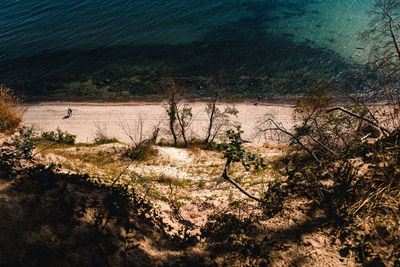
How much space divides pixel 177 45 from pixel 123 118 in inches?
746

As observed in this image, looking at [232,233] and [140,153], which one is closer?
[232,233]

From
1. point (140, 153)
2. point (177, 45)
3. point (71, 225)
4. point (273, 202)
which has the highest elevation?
point (177, 45)

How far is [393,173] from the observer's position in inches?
246

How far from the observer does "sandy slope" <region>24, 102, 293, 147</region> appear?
2703cm

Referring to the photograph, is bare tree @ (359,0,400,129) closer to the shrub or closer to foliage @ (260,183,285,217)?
foliage @ (260,183,285,217)

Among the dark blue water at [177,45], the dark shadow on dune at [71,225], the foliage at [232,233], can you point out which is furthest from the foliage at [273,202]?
the dark blue water at [177,45]

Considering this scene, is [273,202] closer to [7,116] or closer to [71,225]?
[71,225]

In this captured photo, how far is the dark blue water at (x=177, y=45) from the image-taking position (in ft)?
112

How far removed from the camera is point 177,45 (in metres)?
41.2

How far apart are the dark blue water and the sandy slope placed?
133 inches

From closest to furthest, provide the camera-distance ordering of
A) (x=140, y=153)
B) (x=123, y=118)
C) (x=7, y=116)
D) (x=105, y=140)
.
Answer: (x=140, y=153), (x=7, y=116), (x=105, y=140), (x=123, y=118)

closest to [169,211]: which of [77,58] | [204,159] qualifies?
[204,159]

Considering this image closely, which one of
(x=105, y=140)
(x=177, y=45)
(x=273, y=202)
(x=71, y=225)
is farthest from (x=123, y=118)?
(x=273, y=202)

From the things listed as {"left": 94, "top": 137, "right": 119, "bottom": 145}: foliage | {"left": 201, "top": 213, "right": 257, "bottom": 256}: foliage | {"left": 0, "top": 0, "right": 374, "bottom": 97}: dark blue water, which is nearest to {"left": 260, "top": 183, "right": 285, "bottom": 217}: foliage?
{"left": 201, "top": 213, "right": 257, "bottom": 256}: foliage
